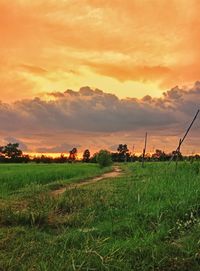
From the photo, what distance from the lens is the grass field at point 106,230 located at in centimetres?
707

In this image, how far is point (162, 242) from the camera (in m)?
7.79

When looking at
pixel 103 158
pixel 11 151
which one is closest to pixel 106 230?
pixel 103 158

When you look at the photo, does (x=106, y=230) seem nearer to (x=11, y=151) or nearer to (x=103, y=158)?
(x=103, y=158)

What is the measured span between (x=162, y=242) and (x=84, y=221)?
2478mm

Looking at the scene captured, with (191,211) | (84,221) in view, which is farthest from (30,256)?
(191,211)

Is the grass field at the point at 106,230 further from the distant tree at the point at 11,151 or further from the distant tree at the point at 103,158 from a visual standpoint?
the distant tree at the point at 11,151

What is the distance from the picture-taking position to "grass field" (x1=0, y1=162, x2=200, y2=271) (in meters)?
7.07

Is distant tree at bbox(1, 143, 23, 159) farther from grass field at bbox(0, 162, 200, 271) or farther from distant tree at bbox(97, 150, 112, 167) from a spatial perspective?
grass field at bbox(0, 162, 200, 271)

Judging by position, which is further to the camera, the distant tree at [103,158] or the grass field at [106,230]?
the distant tree at [103,158]

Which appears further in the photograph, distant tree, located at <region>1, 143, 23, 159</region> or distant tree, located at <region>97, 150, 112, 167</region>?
distant tree, located at <region>1, 143, 23, 159</region>

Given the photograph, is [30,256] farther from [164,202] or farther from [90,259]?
[164,202]

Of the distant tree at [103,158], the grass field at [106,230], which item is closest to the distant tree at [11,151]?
the distant tree at [103,158]

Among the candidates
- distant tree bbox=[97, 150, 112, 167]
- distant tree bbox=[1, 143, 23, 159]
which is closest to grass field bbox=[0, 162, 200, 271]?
distant tree bbox=[97, 150, 112, 167]

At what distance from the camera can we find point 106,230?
879 centimetres
